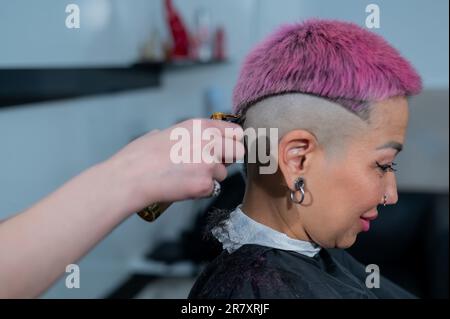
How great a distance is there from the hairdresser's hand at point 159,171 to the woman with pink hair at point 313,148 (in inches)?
9.0

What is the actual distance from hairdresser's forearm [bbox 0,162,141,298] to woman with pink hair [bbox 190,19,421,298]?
0.34 m

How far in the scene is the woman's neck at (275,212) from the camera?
99 centimetres

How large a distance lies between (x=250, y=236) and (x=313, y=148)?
0.81 ft

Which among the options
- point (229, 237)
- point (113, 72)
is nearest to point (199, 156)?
point (229, 237)

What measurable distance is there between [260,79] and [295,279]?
1.32ft

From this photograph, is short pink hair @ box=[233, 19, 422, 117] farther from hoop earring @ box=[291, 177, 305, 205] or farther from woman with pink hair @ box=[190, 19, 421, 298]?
hoop earring @ box=[291, 177, 305, 205]

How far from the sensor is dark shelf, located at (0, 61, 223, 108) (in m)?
1.54

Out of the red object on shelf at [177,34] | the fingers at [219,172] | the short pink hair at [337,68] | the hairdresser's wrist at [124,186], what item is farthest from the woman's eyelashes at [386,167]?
the red object on shelf at [177,34]

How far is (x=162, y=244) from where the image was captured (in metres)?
2.90

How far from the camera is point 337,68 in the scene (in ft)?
2.77

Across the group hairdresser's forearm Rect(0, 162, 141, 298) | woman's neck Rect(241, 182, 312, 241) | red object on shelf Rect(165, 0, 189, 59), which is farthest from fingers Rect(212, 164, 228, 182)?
red object on shelf Rect(165, 0, 189, 59)

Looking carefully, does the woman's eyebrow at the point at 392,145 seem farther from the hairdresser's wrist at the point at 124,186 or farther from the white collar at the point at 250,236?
the hairdresser's wrist at the point at 124,186

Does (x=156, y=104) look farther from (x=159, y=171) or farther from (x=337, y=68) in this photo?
(x=159, y=171)
